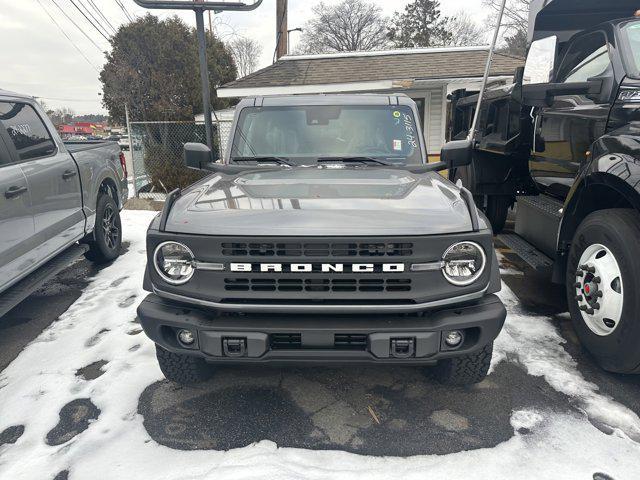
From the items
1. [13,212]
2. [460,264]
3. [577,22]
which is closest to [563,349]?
[460,264]

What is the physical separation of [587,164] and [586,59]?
1.35 metres

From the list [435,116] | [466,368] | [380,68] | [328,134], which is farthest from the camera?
[435,116]

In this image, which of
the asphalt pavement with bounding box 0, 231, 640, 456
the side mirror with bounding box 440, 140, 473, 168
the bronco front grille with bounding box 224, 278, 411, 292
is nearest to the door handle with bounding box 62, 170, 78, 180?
the asphalt pavement with bounding box 0, 231, 640, 456

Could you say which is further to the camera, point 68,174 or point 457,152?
point 68,174

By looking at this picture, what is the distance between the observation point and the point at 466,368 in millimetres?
2906

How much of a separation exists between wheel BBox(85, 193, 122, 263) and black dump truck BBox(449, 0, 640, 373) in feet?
15.5

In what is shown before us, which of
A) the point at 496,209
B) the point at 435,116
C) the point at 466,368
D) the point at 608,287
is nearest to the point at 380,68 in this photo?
the point at 435,116

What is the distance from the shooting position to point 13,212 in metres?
3.76

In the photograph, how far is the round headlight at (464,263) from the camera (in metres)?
2.46

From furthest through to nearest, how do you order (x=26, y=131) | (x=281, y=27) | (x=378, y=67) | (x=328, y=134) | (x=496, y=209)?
1. (x=281, y=27)
2. (x=378, y=67)
3. (x=496, y=209)
4. (x=26, y=131)
5. (x=328, y=134)

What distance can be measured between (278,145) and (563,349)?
2.74 meters

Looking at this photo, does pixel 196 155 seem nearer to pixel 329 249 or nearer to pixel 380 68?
pixel 329 249

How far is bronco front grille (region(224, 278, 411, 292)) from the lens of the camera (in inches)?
95.2

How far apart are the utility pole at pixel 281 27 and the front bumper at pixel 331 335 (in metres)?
17.7
